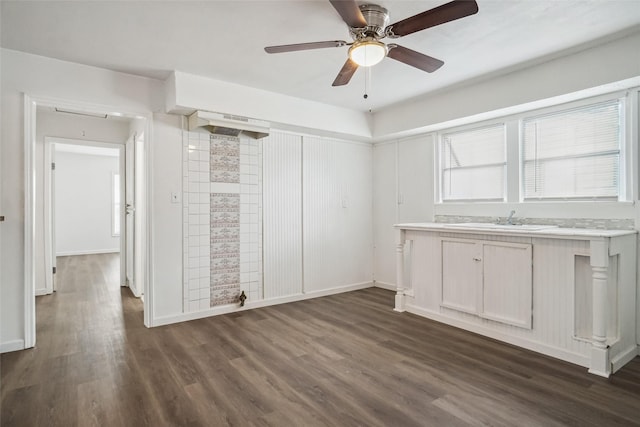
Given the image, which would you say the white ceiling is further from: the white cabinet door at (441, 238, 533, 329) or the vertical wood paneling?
the white cabinet door at (441, 238, 533, 329)

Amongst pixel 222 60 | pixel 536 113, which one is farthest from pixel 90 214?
pixel 536 113

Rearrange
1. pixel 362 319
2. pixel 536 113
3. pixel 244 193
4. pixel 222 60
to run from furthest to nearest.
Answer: pixel 244 193 < pixel 362 319 < pixel 536 113 < pixel 222 60

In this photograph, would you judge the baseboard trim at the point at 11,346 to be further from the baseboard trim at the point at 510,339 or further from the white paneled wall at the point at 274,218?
the baseboard trim at the point at 510,339

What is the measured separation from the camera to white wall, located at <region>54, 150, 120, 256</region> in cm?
829

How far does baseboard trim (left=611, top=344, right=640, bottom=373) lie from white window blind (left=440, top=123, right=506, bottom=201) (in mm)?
1754

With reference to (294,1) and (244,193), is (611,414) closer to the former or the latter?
(294,1)

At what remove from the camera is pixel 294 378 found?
2420mm

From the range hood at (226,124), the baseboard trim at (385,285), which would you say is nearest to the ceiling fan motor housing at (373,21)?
the range hood at (226,124)

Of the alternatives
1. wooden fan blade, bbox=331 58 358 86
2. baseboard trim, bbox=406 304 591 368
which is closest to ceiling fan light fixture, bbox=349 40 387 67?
wooden fan blade, bbox=331 58 358 86

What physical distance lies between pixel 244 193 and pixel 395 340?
237cm

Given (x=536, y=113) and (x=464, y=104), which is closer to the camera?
(x=536, y=113)

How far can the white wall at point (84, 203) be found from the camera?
8289 mm

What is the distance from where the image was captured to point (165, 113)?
11.9 ft

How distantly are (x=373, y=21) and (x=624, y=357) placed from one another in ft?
10.4
